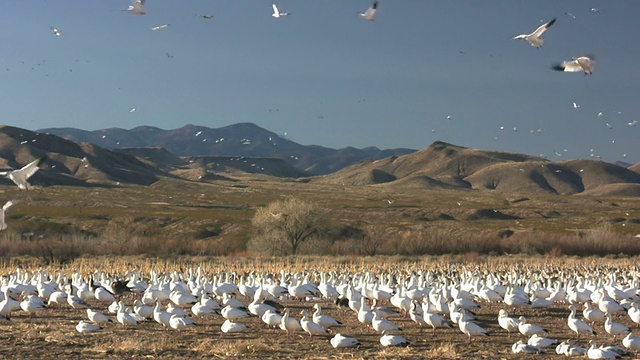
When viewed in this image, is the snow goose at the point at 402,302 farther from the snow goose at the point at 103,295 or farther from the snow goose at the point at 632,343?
the snow goose at the point at 103,295

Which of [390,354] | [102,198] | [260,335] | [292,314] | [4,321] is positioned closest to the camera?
[390,354]

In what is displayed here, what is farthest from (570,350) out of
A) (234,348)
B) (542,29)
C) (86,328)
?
(86,328)

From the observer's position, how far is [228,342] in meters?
14.4

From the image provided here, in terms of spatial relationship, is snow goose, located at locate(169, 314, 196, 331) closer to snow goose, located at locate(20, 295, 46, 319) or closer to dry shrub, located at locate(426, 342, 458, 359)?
snow goose, located at locate(20, 295, 46, 319)

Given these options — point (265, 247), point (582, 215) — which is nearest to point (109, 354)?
point (265, 247)

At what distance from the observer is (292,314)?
19078 mm

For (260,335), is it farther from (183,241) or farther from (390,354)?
(183,241)

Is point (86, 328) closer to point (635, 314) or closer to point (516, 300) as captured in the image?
point (516, 300)

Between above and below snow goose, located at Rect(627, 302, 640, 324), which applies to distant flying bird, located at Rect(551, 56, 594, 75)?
above

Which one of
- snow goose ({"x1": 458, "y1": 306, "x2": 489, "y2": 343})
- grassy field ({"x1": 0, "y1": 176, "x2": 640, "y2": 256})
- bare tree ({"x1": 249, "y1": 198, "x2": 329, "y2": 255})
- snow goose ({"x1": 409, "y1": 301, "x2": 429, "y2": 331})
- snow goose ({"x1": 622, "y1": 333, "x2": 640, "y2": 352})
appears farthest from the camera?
bare tree ({"x1": 249, "y1": 198, "x2": 329, "y2": 255})

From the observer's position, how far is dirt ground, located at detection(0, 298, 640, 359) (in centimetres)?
1345

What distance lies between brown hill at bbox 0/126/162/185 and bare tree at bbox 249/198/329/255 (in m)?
93.0

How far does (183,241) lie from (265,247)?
4.79 m

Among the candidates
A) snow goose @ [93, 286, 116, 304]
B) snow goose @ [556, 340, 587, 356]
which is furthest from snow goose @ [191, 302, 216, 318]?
snow goose @ [556, 340, 587, 356]
